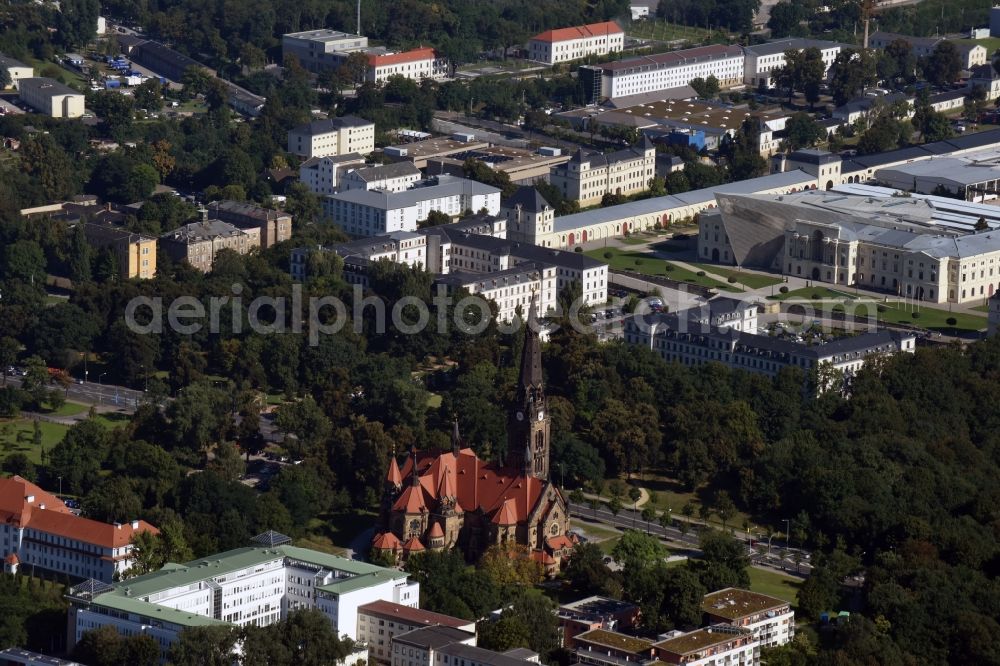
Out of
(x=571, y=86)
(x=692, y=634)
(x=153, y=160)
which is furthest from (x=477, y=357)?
(x=571, y=86)

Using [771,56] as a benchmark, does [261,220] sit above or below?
below

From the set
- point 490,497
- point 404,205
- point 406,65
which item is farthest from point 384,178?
point 490,497

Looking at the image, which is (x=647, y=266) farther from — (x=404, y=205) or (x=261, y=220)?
(x=261, y=220)

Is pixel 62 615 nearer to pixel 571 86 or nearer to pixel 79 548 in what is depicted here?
pixel 79 548

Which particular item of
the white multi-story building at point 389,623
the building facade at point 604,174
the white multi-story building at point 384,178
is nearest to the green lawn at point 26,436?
the white multi-story building at point 389,623

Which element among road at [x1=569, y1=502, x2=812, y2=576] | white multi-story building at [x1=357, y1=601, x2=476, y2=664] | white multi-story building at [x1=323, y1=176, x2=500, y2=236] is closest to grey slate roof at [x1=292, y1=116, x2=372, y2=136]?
white multi-story building at [x1=323, y1=176, x2=500, y2=236]

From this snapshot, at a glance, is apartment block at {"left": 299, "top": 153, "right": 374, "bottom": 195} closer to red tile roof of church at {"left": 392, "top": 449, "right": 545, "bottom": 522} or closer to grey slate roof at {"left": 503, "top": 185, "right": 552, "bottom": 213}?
grey slate roof at {"left": 503, "top": 185, "right": 552, "bottom": 213}

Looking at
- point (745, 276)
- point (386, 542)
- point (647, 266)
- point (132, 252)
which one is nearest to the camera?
point (386, 542)
